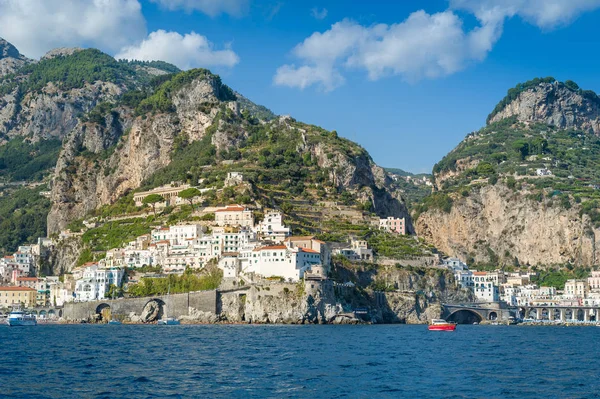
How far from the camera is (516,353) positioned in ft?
214

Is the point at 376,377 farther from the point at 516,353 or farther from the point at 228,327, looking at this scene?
the point at 228,327

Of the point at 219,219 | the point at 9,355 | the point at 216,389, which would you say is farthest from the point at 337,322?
the point at 216,389

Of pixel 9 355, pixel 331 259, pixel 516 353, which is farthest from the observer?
pixel 331 259

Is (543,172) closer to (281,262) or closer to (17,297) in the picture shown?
(281,262)

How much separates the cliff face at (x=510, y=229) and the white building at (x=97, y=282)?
90408 mm

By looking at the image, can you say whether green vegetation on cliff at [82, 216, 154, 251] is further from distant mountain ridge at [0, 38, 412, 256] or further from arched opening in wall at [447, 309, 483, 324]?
arched opening in wall at [447, 309, 483, 324]

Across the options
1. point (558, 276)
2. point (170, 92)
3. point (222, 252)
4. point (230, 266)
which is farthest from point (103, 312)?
point (558, 276)

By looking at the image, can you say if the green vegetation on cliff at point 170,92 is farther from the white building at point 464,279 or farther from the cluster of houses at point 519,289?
the white building at point 464,279

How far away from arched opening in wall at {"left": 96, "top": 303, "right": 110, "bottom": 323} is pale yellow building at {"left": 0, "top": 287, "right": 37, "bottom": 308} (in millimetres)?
22162

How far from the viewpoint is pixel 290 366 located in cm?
5278

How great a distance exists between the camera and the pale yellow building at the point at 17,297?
128125 mm

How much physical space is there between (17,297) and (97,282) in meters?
22.0

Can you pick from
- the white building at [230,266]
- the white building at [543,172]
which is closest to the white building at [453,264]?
the white building at [230,266]

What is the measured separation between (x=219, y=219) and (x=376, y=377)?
239 ft
